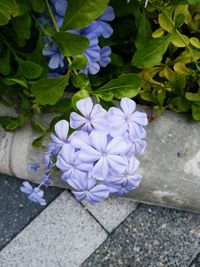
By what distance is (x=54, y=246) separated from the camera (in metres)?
1.78

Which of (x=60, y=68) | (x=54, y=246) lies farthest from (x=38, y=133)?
(x=54, y=246)

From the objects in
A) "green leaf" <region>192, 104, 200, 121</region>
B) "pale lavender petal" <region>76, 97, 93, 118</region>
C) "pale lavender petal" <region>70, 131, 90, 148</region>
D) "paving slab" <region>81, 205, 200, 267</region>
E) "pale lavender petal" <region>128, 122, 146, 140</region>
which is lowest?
"paving slab" <region>81, 205, 200, 267</region>

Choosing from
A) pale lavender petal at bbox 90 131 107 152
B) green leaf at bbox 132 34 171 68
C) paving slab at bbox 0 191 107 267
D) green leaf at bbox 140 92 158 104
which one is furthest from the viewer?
paving slab at bbox 0 191 107 267

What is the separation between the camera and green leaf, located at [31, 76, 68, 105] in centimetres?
119

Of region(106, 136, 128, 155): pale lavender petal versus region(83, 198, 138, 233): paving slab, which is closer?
region(106, 136, 128, 155): pale lavender petal

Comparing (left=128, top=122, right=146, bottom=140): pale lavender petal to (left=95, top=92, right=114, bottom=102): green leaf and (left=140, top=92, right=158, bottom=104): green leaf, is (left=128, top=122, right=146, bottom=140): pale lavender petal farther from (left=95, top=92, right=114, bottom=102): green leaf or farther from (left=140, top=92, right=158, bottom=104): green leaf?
(left=140, top=92, right=158, bottom=104): green leaf

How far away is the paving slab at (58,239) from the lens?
1.76 m

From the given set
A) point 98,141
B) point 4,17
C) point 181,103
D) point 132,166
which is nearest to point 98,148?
point 98,141

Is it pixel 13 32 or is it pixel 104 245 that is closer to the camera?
pixel 13 32

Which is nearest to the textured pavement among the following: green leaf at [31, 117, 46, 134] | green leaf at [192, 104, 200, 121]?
green leaf at [31, 117, 46, 134]

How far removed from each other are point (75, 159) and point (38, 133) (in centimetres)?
Result: 63

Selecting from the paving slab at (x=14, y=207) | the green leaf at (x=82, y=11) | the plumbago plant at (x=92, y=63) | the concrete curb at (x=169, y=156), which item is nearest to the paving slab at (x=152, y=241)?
the concrete curb at (x=169, y=156)

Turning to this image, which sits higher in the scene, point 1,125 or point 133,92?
point 133,92

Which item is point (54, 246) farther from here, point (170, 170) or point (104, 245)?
point (170, 170)
